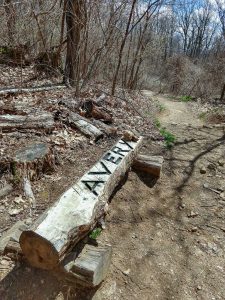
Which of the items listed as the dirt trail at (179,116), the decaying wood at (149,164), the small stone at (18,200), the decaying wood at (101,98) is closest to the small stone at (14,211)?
the small stone at (18,200)

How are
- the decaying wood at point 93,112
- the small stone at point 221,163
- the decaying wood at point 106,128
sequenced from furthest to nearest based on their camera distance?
the decaying wood at point 93,112 < the decaying wood at point 106,128 < the small stone at point 221,163

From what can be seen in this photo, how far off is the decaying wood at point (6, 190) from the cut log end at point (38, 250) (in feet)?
3.35

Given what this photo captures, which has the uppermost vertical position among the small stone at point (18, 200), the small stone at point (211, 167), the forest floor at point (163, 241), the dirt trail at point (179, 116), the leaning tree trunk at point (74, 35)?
the leaning tree trunk at point (74, 35)

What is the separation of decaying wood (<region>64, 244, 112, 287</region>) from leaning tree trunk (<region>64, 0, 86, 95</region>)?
14.7 feet

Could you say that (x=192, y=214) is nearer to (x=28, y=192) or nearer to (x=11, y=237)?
(x=28, y=192)

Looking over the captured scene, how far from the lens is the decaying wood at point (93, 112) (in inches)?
221

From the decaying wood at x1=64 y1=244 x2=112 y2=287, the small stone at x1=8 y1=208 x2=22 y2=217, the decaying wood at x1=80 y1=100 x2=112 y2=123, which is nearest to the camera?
the decaying wood at x1=64 y1=244 x2=112 y2=287

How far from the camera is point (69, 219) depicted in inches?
100

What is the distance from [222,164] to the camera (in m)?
4.98

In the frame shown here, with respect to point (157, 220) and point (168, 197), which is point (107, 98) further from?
point (157, 220)

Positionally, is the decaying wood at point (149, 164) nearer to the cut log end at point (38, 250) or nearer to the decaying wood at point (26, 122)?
the decaying wood at point (26, 122)

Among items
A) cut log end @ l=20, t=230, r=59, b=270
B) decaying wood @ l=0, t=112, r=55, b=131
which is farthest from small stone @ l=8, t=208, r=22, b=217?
decaying wood @ l=0, t=112, r=55, b=131

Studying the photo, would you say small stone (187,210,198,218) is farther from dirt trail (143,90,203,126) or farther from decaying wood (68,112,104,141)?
dirt trail (143,90,203,126)

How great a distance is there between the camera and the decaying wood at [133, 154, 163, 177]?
4363 millimetres
